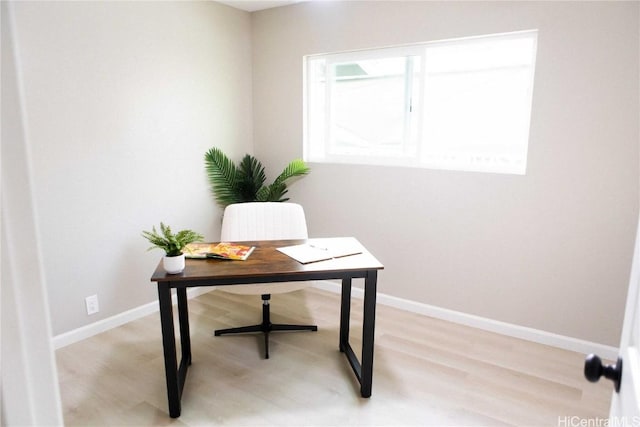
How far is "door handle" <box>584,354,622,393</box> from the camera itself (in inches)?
31.2

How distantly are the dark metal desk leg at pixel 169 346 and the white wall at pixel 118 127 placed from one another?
3.69ft

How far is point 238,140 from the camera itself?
148 inches

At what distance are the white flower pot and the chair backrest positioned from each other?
31.9 inches

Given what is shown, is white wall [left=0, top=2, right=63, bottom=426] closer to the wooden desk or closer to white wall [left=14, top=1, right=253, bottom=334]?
the wooden desk

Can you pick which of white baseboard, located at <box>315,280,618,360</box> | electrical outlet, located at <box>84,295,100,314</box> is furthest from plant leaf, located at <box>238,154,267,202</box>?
electrical outlet, located at <box>84,295,100,314</box>

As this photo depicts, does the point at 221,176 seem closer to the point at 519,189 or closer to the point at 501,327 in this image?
the point at 519,189

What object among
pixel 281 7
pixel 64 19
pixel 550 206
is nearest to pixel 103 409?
pixel 64 19

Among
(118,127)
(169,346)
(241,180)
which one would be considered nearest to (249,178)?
(241,180)

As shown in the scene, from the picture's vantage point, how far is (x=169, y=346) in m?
1.96

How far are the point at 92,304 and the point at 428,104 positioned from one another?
2.83 meters

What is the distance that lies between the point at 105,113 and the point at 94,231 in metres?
0.80

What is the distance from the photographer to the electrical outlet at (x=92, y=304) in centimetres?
277

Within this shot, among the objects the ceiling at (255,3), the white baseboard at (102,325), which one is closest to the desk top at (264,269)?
the white baseboard at (102,325)

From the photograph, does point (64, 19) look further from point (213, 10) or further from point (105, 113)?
point (213, 10)
